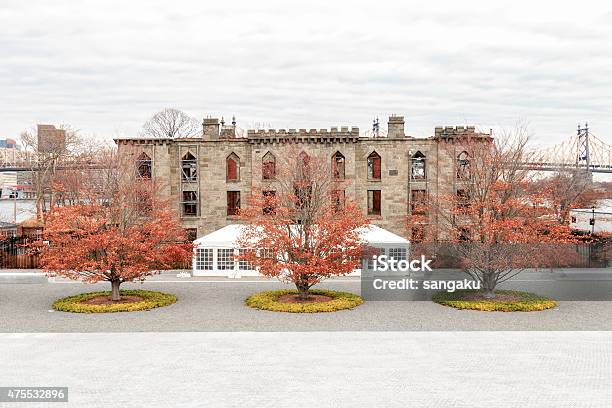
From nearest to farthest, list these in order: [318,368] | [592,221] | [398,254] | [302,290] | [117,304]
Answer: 1. [318,368]
2. [117,304]
3. [302,290]
4. [398,254]
5. [592,221]

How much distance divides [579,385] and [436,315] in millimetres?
9622

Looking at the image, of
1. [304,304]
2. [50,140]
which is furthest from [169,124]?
[304,304]

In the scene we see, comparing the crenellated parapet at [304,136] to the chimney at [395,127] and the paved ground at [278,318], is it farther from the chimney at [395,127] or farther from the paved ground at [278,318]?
the paved ground at [278,318]

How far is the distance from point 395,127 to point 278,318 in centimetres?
2427

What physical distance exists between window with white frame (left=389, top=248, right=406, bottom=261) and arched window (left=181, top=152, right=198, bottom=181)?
17433 mm

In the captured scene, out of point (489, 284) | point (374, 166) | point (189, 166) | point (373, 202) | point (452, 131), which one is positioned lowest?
point (489, 284)

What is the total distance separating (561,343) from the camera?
19438 millimetres

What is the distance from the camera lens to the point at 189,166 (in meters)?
44.0

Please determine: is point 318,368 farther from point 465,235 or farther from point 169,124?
point 169,124

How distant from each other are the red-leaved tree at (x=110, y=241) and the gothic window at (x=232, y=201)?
52.1ft

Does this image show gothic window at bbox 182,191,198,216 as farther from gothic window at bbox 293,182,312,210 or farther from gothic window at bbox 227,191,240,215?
gothic window at bbox 293,182,312,210

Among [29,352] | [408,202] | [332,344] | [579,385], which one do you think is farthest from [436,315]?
[408,202]

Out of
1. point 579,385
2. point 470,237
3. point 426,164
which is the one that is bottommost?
point 579,385

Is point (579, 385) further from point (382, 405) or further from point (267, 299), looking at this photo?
point (267, 299)
